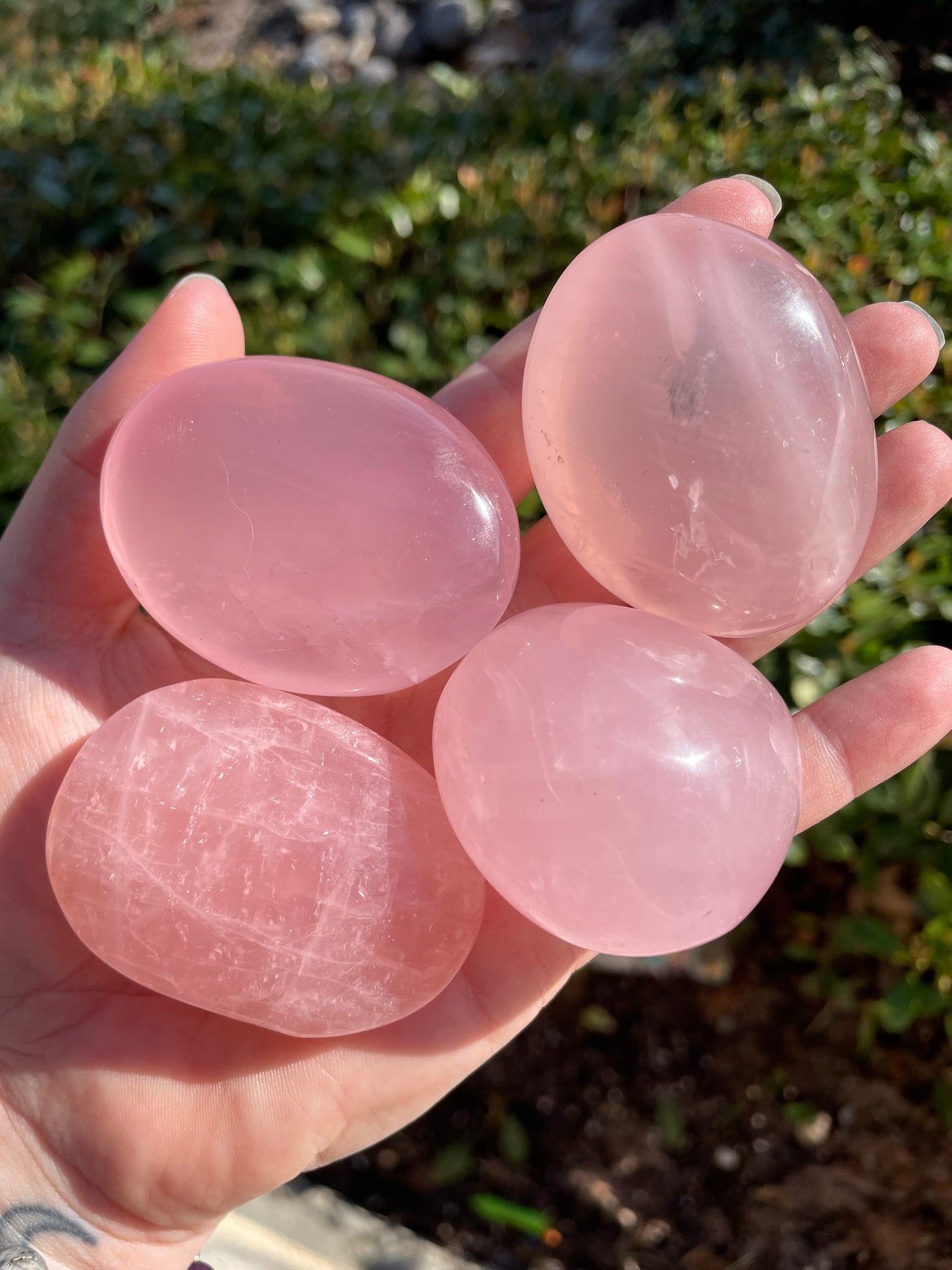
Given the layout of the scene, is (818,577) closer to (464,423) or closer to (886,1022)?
(464,423)

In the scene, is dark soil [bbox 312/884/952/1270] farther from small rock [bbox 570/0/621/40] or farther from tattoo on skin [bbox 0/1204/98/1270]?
small rock [bbox 570/0/621/40]

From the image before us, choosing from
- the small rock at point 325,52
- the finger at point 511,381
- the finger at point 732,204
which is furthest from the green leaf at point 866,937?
the small rock at point 325,52

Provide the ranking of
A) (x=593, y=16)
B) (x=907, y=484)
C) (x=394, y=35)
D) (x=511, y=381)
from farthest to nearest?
(x=394, y=35)
(x=593, y=16)
(x=511, y=381)
(x=907, y=484)

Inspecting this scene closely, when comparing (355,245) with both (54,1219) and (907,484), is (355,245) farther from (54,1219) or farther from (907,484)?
(54,1219)

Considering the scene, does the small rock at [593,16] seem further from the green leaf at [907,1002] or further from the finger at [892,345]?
the green leaf at [907,1002]

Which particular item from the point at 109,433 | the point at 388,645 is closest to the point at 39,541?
the point at 109,433

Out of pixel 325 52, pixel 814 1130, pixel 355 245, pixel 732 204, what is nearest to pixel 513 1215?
pixel 814 1130
